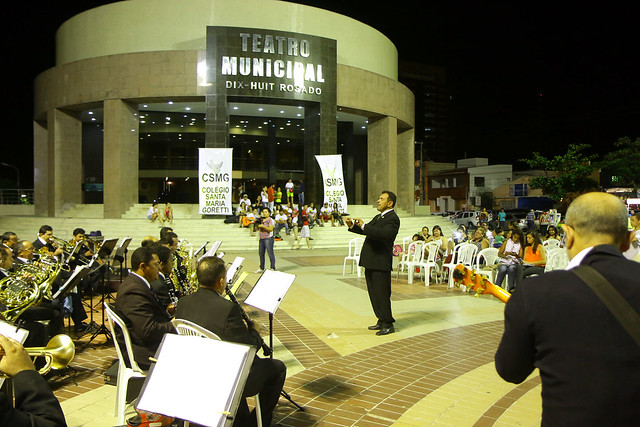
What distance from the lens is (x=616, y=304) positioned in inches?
63.8

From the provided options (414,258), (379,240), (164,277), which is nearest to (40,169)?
(414,258)

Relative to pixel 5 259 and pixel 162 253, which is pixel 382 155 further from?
pixel 162 253

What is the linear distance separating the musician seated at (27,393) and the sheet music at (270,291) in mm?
2376

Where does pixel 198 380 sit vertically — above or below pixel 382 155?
below

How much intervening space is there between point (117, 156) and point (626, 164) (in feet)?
122

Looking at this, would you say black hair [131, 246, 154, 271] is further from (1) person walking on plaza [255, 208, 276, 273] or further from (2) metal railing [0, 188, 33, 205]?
(2) metal railing [0, 188, 33, 205]

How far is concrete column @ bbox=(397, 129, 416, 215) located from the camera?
118 feet

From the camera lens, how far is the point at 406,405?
4.23 meters

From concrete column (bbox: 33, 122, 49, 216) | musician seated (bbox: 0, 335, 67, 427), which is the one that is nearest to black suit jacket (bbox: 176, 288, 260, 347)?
musician seated (bbox: 0, 335, 67, 427)

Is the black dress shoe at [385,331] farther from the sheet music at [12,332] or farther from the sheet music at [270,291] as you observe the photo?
the sheet music at [12,332]

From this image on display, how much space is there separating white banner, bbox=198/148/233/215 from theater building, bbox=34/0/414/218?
14.7 feet

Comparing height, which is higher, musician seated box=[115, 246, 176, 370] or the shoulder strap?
the shoulder strap

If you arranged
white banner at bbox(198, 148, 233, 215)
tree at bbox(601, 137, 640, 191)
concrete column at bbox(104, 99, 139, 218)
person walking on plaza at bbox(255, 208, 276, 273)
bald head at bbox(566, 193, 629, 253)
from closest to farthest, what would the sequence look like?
1. bald head at bbox(566, 193, 629, 253)
2. person walking on plaza at bbox(255, 208, 276, 273)
3. white banner at bbox(198, 148, 233, 215)
4. concrete column at bbox(104, 99, 139, 218)
5. tree at bbox(601, 137, 640, 191)

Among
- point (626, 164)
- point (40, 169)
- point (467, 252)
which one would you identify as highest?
point (626, 164)
